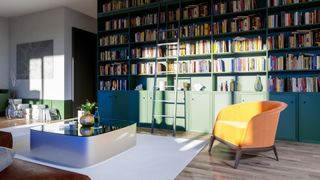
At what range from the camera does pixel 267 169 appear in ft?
7.67

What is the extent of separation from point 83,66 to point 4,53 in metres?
2.60

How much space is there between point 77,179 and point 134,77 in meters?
4.04

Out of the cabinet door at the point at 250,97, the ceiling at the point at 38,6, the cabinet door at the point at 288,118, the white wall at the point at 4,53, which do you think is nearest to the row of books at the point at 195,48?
the cabinet door at the point at 250,97

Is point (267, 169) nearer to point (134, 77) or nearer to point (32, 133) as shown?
point (32, 133)

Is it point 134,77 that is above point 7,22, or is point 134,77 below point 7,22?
below

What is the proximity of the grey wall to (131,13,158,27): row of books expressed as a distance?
214 cm

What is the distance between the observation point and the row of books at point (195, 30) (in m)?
4.23

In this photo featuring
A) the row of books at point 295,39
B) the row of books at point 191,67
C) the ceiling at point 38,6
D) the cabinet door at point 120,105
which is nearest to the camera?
the row of books at point 295,39

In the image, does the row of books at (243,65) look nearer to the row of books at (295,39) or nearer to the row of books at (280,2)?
the row of books at (295,39)

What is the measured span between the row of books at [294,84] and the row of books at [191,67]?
1.17 m

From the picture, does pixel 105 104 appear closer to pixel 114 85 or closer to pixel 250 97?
pixel 114 85

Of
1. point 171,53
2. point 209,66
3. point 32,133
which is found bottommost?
point 32,133

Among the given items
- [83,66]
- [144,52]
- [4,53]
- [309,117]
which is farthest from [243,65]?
[4,53]

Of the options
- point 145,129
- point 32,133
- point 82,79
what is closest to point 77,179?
point 32,133
